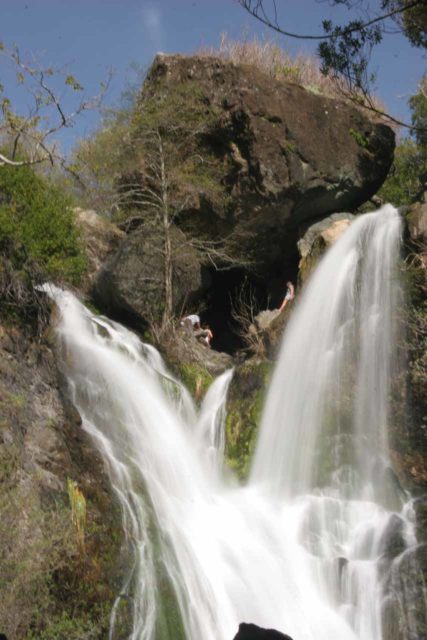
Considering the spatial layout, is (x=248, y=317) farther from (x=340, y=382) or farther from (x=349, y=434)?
(x=349, y=434)

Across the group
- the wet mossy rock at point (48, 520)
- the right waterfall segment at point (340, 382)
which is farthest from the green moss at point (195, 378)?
the wet mossy rock at point (48, 520)

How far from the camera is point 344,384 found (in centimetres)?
1357

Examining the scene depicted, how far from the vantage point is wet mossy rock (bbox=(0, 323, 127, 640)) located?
8.59 metres

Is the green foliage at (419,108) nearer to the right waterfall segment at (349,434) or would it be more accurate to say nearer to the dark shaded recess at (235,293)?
the dark shaded recess at (235,293)

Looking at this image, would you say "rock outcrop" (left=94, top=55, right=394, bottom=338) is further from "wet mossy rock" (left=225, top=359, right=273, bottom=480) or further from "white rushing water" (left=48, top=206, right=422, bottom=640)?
"wet mossy rock" (left=225, top=359, right=273, bottom=480)

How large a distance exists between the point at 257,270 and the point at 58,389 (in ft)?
30.3

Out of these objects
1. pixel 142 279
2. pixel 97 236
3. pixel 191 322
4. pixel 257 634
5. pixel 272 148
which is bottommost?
pixel 257 634

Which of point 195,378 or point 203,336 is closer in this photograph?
point 195,378

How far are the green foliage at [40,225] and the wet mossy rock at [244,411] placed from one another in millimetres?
3732

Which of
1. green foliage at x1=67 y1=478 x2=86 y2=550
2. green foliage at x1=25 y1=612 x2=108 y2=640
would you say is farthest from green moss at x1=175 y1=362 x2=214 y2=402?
green foliage at x1=25 y1=612 x2=108 y2=640

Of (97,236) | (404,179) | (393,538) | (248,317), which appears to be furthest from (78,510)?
(404,179)

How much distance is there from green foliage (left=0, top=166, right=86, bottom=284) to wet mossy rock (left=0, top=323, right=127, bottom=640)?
1.92m

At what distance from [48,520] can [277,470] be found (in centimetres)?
509

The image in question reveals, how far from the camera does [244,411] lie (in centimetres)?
1430
